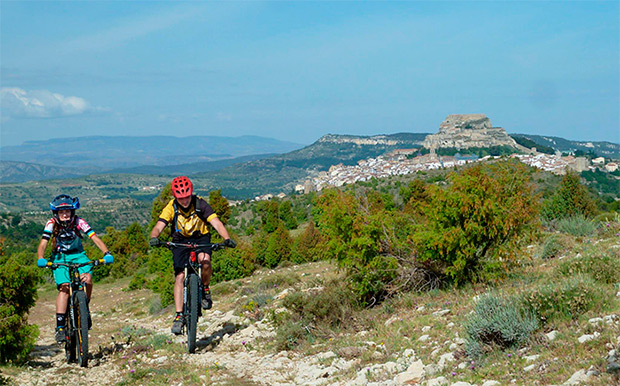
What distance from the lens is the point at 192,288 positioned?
7.29 m

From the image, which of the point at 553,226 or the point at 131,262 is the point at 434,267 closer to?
the point at 553,226

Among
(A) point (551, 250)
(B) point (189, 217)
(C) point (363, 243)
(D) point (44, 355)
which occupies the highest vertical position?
(B) point (189, 217)

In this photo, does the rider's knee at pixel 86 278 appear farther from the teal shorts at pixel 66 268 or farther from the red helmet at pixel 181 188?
the red helmet at pixel 181 188

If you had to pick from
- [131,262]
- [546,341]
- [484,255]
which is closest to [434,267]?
[484,255]

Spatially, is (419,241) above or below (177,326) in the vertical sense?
above

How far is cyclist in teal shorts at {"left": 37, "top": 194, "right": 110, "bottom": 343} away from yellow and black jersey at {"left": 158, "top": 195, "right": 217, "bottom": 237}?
96 centimetres

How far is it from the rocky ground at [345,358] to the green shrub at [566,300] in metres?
0.31

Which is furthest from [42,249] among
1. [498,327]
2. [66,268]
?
[498,327]

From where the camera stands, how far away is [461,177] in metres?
8.61

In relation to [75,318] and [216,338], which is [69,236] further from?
[216,338]

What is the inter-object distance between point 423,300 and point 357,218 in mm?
1796

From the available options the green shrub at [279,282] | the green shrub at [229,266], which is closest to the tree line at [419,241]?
the green shrub at [279,282]

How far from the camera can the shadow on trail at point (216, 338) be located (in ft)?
26.5

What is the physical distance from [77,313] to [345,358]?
3.68 meters
